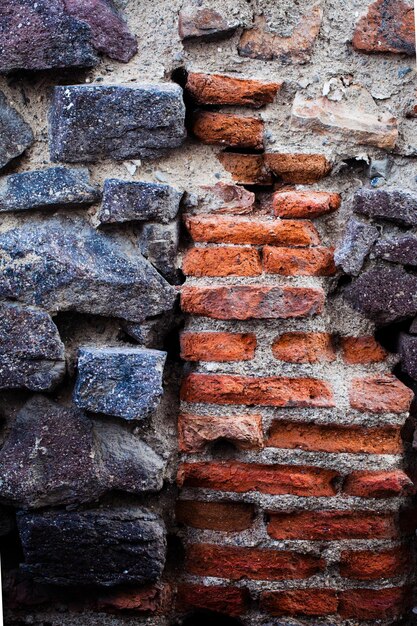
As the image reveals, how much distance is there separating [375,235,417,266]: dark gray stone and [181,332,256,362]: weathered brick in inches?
12.7

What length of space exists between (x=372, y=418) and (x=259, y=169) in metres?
0.59

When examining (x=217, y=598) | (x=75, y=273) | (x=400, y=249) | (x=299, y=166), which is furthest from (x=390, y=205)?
(x=217, y=598)

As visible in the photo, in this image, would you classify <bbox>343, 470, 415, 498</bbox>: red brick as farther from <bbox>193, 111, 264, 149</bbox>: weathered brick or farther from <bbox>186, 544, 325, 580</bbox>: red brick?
<bbox>193, 111, 264, 149</bbox>: weathered brick

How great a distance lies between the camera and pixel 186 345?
161 centimetres

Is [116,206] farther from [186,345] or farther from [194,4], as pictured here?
[194,4]

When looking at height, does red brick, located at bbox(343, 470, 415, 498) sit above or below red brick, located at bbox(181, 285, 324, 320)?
below

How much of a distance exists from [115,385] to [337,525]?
1.83 feet

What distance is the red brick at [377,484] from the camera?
1.58 m

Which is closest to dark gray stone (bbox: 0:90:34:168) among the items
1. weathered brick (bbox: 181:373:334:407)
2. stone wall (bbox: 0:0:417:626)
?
stone wall (bbox: 0:0:417:626)

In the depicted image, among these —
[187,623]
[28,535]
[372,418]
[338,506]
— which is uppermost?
[372,418]

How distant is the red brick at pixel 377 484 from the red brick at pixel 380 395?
135mm

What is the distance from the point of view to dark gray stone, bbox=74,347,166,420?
151 centimetres

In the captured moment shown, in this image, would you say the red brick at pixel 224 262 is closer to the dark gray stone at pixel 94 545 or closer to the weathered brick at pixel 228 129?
the weathered brick at pixel 228 129

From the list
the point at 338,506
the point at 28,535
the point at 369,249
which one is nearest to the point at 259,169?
the point at 369,249
